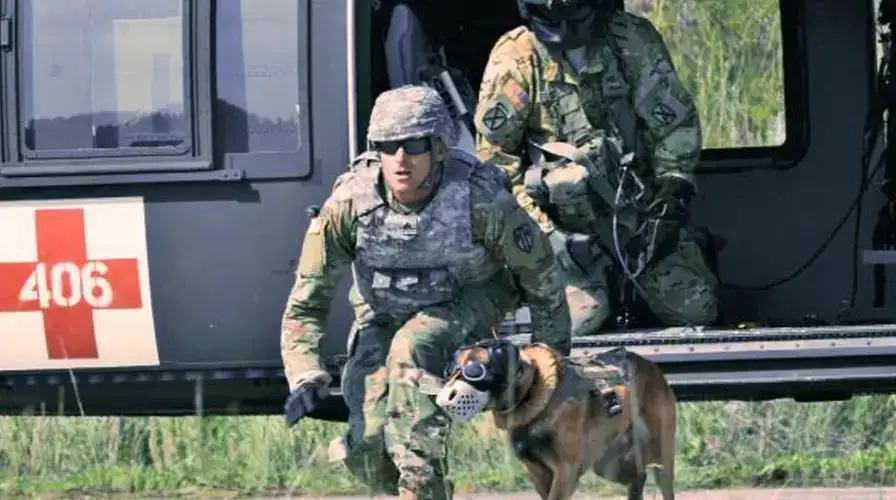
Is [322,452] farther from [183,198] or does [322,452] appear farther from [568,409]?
[568,409]

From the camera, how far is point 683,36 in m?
10.1

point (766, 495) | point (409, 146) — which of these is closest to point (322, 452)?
point (766, 495)

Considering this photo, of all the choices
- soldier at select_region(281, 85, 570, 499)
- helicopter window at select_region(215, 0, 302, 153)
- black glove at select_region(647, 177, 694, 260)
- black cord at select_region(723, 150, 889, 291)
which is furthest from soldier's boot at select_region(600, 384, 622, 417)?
black cord at select_region(723, 150, 889, 291)

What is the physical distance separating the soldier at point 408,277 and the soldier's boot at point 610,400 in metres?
0.18

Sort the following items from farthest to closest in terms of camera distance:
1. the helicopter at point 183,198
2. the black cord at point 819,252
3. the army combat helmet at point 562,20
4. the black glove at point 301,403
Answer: the black cord at point 819,252
the army combat helmet at point 562,20
the helicopter at point 183,198
the black glove at point 301,403

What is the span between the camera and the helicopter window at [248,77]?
617 cm

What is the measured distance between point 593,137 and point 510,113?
313 millimetres

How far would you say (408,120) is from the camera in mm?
4809

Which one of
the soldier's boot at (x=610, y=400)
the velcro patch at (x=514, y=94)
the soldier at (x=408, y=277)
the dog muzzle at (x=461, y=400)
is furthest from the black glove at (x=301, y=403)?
the velcro patch at (x=514, y=94)

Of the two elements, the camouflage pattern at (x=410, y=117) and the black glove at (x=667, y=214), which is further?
the black glove at (x=667, y=214)

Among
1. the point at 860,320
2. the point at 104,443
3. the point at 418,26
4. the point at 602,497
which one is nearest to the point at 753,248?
the point at 860,320

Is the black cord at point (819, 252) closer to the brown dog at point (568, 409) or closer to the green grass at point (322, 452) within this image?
the green grass at point (322, 452)

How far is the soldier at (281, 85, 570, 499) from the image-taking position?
4789mm

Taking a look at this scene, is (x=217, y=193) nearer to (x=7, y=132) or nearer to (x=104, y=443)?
(x=7, y=132)
